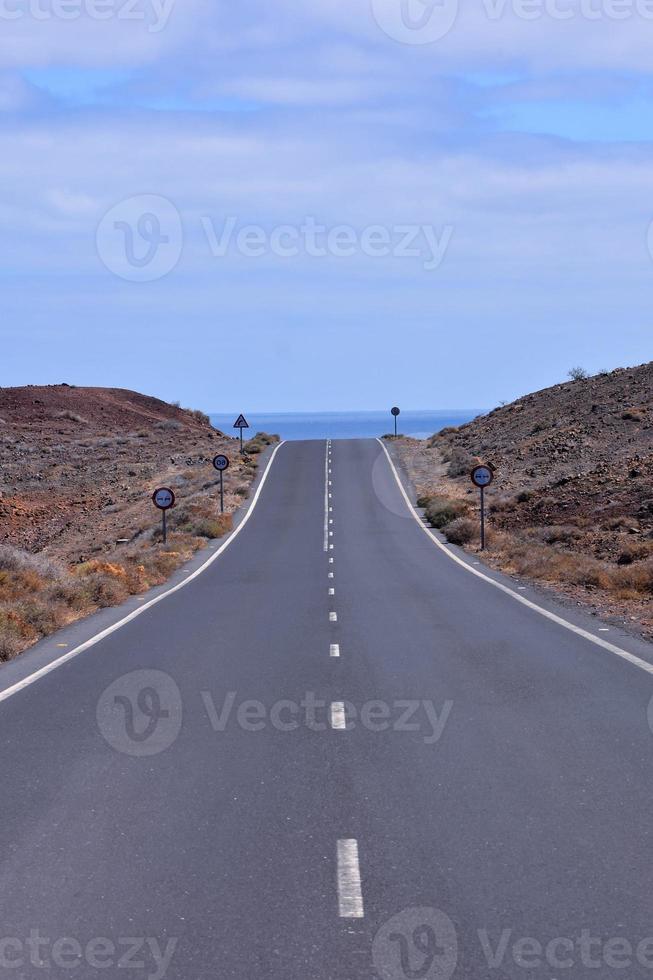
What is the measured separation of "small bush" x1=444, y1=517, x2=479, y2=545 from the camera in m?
36.8

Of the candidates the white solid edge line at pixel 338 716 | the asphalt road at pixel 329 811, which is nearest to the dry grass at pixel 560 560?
the asphalt road at pixel 329 811

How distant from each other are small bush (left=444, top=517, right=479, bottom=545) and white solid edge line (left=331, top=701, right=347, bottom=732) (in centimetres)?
2606

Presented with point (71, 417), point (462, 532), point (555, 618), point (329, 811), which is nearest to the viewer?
point (329, 811)

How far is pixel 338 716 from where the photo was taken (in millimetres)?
10258

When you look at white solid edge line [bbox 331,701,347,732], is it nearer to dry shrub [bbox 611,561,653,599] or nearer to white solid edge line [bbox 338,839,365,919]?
white solid edge line [bbox 338,839,365,919]

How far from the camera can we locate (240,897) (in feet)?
18.6

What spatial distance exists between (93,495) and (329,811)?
173ft

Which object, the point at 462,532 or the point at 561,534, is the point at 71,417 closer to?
the point at 462,532

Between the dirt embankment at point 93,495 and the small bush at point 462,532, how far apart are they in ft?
27.5

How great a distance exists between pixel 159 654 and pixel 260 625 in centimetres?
344

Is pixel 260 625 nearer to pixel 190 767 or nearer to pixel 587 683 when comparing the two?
pixel 587 683

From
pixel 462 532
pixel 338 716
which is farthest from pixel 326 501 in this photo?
pixel 338 716

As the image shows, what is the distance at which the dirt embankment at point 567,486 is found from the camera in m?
23.3

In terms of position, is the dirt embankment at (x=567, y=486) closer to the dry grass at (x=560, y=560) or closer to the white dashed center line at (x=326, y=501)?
the dry grass at (x=560, y=560)
